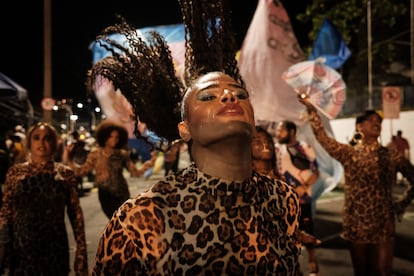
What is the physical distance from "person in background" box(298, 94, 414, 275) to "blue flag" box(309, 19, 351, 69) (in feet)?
15.2

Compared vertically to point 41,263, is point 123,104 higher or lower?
higher

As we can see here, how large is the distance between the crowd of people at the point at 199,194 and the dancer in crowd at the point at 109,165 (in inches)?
81.4

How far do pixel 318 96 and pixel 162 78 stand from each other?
404 cm

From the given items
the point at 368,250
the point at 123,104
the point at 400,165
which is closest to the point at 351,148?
the point at 400,165

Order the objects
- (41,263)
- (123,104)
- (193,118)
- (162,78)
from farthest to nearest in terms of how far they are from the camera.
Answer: (123,104) < (41,263) < (162,78) < (193,118)

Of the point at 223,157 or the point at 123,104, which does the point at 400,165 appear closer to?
the point at 223,157

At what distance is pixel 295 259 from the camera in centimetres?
211

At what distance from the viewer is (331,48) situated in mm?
9250

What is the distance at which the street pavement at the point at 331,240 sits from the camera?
650 centimetres

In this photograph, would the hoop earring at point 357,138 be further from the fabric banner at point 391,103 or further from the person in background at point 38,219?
the fabric banner at point 391,103

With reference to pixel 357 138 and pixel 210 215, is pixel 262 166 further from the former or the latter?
pixel 210 215

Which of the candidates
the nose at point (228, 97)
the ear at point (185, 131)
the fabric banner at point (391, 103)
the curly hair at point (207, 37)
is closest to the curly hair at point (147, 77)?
the curly hair at point (207, 37)

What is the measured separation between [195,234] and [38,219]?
231 cm

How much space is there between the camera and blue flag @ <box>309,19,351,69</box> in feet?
30.0
